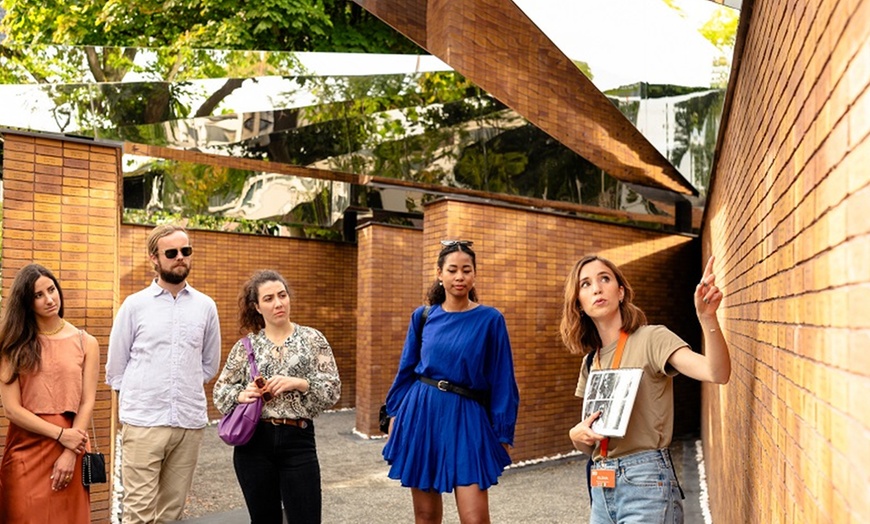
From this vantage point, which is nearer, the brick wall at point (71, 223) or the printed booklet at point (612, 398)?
the printed booklet at point (612, 398)

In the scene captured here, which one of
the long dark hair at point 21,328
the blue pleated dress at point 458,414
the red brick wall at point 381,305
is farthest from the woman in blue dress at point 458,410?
the red brick wall at point 381,305

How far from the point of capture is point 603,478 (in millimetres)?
2834

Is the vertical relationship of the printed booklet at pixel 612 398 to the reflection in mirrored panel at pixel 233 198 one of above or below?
below

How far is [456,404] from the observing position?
4.43 m

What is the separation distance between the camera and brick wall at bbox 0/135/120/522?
5.91m

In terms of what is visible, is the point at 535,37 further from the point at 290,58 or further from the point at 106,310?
the point at 106,310

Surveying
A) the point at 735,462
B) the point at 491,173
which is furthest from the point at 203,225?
the point at 735,462

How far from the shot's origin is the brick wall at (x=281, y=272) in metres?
13.2

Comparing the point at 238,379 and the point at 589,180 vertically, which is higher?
the point at 589,180

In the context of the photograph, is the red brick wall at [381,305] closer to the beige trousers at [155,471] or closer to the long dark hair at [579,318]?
the beige trousers at [155,471]

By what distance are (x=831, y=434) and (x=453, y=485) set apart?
3.10 meters

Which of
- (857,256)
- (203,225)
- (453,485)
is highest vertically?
(203,225)

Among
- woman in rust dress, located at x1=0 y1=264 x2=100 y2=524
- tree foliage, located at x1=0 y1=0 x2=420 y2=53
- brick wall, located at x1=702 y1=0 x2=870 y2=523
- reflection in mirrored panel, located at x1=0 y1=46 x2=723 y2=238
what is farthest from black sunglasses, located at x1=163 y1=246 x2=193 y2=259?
tree foliage, located at x1=0 y1=0 x2=420 y2=53

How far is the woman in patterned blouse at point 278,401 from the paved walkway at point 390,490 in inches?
90.8
